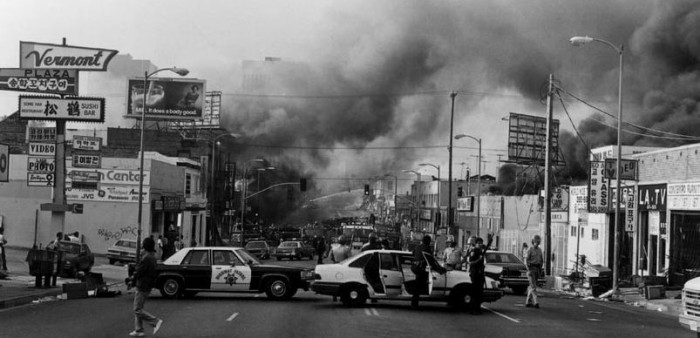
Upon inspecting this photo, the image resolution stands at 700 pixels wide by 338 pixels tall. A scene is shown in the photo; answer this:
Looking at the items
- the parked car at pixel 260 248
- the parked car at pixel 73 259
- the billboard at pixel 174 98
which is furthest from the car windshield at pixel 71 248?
the billboard at pixel 174 98

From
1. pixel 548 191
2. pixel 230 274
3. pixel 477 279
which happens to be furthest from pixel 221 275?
pixel 548 191

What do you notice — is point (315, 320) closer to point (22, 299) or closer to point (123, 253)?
point (22, 299)

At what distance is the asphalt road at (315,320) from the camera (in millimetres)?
13727

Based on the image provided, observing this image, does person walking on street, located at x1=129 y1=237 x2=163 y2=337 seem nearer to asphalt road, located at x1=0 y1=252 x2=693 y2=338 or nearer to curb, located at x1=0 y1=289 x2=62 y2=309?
asphalt road, located at x1=0 y1=252 x2=693 y2=338

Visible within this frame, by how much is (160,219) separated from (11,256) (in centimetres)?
1556

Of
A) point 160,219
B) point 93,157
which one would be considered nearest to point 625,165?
point 93,157

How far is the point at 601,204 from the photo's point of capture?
34.0 m

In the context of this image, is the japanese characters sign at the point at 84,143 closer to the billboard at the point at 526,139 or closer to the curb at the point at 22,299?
the curb at the point at 22,299

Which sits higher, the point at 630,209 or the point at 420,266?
the point at 630,209

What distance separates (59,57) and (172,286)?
40.8 feet

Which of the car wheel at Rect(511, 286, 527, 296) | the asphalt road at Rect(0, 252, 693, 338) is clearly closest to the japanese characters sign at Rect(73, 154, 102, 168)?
the asphalt road at Rect(0, 252, 693, 338)

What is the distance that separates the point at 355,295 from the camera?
1834 cm

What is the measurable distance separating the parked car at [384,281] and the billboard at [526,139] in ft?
131

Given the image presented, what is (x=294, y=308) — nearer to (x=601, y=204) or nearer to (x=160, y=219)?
(x=601, y=204)
